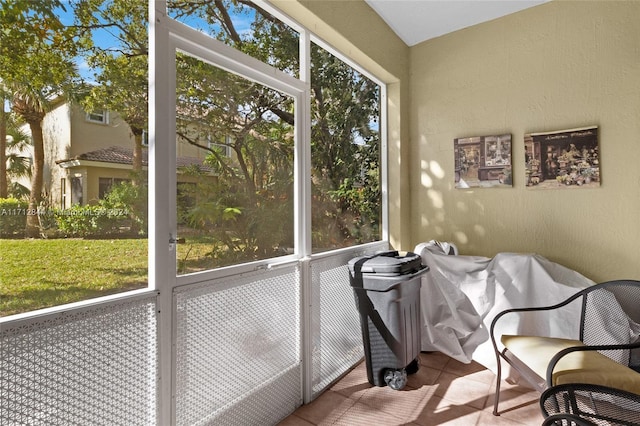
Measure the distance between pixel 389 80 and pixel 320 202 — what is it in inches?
66.5

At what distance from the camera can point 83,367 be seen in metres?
1.37

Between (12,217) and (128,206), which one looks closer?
(12,217)

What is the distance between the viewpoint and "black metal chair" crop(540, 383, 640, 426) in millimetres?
1247

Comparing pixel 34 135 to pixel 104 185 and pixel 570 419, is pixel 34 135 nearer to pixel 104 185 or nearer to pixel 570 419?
pixel 104 185

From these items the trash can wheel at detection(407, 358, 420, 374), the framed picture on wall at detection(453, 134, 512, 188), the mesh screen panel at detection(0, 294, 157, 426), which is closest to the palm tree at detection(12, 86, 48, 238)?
the mesh screen panel at detection(0, 294, 157, 426)

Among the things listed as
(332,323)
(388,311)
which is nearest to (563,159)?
(388,311)

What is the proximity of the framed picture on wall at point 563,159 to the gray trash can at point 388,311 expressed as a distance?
56.3 inches

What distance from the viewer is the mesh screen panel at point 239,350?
5.72 ft

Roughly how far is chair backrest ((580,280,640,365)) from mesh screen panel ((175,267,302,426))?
2023 mm

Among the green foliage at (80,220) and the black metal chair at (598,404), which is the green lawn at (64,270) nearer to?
the green foliage at (80,220)

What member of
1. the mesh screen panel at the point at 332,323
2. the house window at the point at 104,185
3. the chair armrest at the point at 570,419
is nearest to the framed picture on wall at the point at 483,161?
the mesh screen panel at the point at 332,323

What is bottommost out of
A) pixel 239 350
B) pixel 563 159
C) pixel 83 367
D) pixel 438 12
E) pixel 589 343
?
pixel 589 343

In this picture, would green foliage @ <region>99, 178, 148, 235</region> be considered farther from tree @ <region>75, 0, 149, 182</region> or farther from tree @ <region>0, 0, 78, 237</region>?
tree @ <region>0, 0, 78, 237</region>

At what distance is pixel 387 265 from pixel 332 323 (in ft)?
2.33
